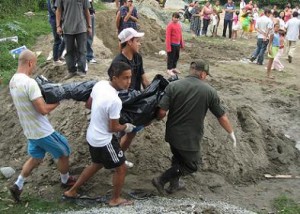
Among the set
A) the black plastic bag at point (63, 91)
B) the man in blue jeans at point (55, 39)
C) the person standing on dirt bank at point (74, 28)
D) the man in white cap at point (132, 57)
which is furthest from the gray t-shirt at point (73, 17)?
the black plastic bag at point (63, 91)

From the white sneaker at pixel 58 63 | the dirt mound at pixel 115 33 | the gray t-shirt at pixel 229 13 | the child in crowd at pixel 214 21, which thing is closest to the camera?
the white sneaker at pixel 58 63

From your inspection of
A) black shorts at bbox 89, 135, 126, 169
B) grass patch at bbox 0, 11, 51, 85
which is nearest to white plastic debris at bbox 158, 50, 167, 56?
grass patch at bbox 0, 11, 51, 85

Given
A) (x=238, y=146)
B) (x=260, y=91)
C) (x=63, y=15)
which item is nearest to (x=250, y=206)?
(x=238, y=146)

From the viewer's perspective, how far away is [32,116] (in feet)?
16.6

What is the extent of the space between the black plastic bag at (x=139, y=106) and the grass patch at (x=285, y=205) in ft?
7.09

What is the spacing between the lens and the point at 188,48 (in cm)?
1753

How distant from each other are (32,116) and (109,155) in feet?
3.36

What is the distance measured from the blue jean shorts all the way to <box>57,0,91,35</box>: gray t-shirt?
2.77 m

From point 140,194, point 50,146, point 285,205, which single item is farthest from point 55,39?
point 285,205

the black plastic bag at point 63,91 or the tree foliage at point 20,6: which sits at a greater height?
the black plastic bag at point 63,91

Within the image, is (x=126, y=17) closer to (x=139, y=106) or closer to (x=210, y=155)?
(x=210, y=155)

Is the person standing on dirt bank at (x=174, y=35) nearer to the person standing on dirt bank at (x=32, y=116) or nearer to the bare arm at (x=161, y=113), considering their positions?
the bare arm at (x=161, y=113)

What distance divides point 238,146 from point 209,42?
43.4ft

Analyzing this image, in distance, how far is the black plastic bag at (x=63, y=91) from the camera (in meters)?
5.08
